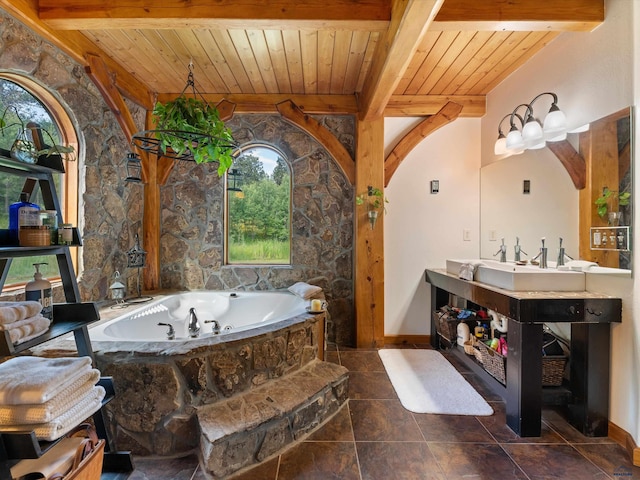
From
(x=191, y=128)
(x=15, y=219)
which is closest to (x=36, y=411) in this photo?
(x=15, y=219)

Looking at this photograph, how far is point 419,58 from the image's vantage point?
2484 mm

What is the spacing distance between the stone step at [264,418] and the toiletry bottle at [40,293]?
87 centimetres

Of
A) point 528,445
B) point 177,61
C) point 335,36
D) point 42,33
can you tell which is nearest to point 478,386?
point 528,445

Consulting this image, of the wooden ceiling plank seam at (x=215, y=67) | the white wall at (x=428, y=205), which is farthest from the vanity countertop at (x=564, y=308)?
the wooden ceiling plank seam at (x=215, y=67)

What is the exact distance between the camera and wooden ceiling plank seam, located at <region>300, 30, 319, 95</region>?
2182mm

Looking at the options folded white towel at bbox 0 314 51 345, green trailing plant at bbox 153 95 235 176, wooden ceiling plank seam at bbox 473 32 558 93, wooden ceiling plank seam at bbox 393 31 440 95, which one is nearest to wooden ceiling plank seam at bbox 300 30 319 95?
wooden ceiling plank seam at bbox 393 31 440 95

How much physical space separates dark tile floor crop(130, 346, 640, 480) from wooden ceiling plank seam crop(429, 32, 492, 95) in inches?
105

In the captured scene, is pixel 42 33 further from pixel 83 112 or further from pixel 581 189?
pixel 581 189

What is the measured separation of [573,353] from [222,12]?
9.97 ft

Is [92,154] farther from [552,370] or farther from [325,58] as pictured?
[552,370]

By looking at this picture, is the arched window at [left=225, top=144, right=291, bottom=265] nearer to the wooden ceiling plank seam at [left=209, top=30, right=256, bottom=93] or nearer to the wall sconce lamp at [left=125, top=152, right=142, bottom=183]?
the wooden ceiling plank seam at [left=209, top=30, right=256, bottom=93]

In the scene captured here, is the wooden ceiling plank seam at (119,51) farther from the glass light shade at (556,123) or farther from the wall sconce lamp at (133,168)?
the glass light shade at (556,123)

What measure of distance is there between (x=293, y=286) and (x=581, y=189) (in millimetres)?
2403

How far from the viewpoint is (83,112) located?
2291 mm
